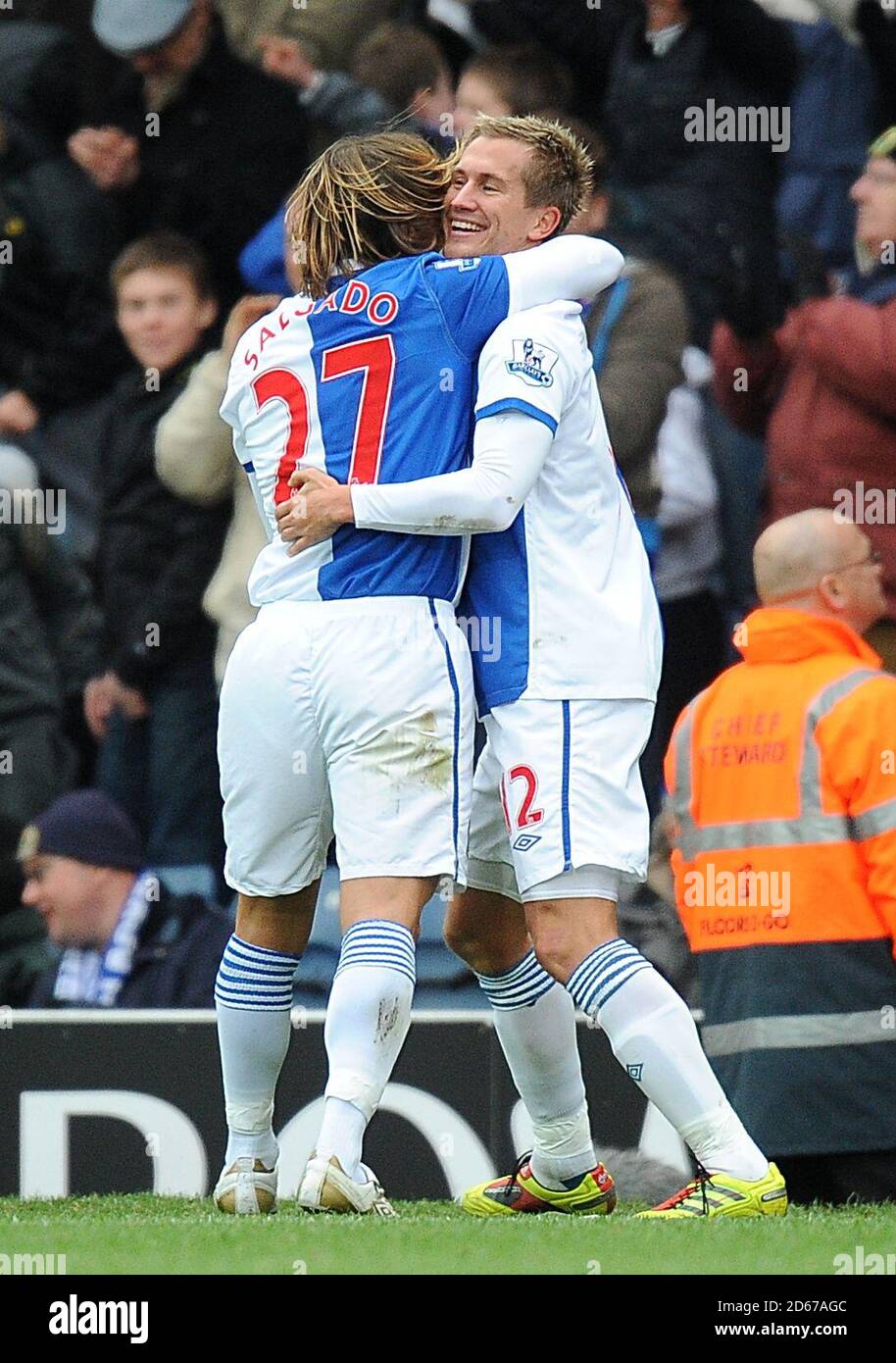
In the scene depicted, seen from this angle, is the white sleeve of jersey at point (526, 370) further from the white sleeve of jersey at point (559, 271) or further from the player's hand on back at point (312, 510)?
the player's hand on back at point (312, 510)

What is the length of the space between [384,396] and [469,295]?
9.4 inches

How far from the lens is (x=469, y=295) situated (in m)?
3.94

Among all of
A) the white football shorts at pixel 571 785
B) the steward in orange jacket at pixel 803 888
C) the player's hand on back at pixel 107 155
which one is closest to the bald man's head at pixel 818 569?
the steward in orange jacket at pixel 803 888

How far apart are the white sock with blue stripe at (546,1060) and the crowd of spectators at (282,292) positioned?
8.55ft

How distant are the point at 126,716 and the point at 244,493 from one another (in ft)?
2.76

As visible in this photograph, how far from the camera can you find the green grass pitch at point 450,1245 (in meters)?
3.18

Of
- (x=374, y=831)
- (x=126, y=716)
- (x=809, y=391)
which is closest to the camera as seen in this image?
(x=374, y=831)

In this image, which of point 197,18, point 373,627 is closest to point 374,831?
point 373,627

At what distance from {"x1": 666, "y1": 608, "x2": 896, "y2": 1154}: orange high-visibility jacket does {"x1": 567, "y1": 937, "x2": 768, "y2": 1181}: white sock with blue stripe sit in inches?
41.3

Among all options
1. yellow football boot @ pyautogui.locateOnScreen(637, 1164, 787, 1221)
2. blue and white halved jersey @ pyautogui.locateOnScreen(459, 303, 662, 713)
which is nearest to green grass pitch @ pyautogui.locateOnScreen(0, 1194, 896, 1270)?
yellow football boot @ pyautogui.locateOnScreen(637, 1164, 787, 1221)

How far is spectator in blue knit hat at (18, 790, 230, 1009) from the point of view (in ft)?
21.7

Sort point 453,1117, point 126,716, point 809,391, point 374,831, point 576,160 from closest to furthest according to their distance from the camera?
1. point 374,831
2. point 576,160
3. point 453,1117
4. point 809,391
5. point 126,716

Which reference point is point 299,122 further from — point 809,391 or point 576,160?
point 576,160

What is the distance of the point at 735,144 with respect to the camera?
23.3ft
